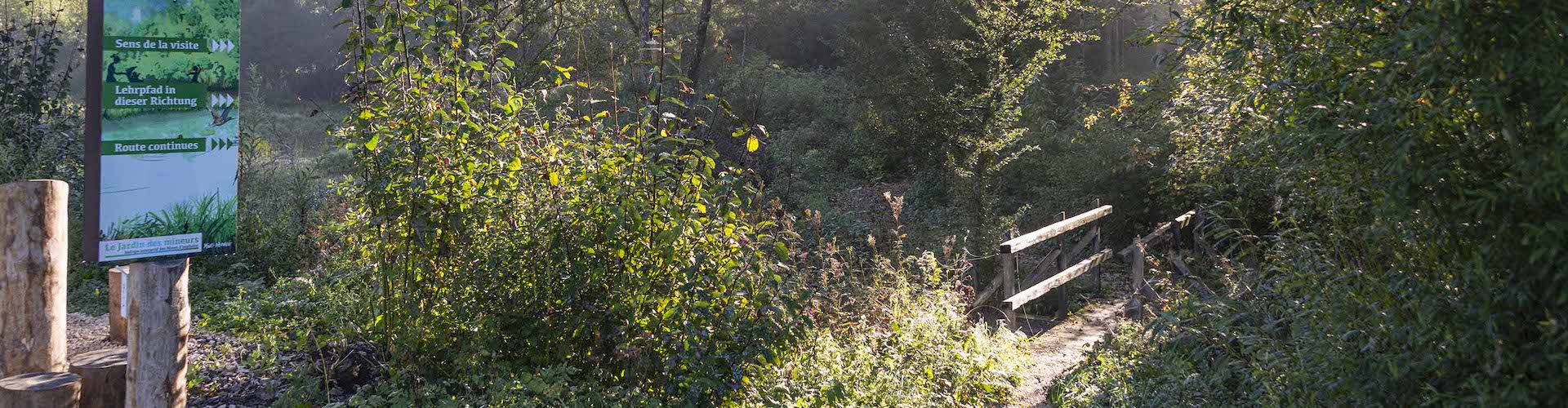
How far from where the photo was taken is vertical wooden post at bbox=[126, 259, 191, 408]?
173 inches

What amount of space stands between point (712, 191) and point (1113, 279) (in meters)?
9.12

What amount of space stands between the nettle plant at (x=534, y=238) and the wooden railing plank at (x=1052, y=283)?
4396 mm

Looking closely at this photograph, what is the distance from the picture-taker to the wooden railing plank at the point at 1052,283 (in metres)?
8.59

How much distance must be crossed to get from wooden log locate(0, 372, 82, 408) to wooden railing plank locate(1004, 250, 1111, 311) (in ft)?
21.0

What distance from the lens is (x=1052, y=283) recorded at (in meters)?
9.38

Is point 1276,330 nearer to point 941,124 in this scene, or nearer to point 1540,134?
point 1540,134

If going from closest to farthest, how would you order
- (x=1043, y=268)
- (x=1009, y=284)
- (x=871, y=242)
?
(x=871, y=242) < (x=1009, y=284) < (x=1043, y=268)

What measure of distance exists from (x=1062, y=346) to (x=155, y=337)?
660cm

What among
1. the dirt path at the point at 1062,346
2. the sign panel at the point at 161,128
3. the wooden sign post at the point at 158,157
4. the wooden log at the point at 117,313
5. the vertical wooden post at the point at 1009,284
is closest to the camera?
the wooden sign post at the point at 158,157

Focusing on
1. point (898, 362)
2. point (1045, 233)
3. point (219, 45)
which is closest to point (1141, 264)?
point (1045, 233)

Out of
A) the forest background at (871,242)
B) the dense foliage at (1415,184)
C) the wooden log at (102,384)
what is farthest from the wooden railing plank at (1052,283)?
the wooden log at (102,384)

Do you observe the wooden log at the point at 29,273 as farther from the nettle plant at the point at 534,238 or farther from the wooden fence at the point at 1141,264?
the wooden fence at the point at 1141,264

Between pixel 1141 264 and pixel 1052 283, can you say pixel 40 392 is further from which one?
pixel 1141 264

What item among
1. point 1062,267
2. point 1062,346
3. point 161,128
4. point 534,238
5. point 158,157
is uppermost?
point 161,128
